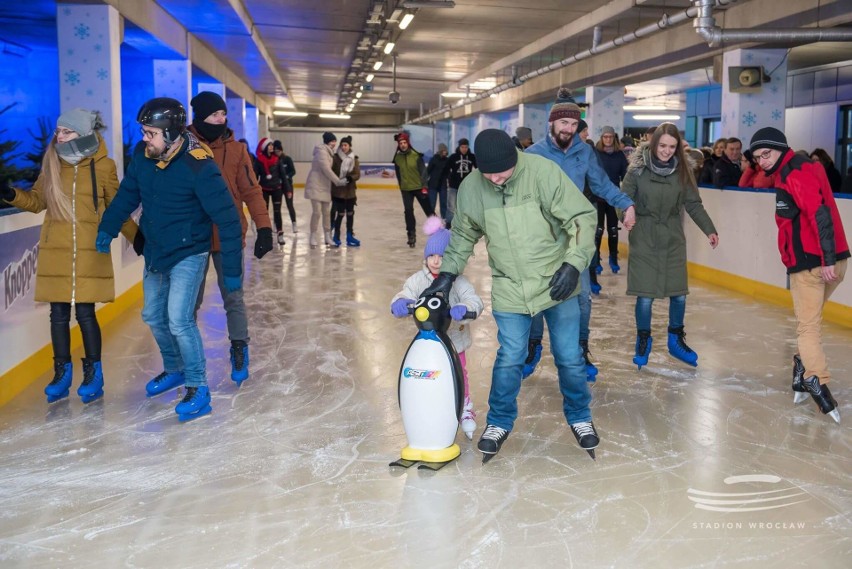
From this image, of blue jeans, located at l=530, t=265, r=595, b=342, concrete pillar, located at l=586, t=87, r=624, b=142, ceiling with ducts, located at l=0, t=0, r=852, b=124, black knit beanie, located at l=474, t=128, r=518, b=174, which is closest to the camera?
black knit beanie, located at l=474, t=128, r=518, b=174

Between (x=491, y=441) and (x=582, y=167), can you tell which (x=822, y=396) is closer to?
(x=582, y=167)

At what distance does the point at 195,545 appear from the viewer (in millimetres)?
2568

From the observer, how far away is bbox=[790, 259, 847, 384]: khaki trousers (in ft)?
12.5

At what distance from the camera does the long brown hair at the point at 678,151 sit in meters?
4.38

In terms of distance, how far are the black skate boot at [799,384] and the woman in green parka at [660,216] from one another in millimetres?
666

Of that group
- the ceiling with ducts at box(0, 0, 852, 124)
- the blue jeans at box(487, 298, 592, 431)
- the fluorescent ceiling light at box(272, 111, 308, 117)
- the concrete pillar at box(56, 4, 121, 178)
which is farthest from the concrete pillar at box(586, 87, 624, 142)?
the fluorescent ceiling light at box(272, 111, 308, 117)

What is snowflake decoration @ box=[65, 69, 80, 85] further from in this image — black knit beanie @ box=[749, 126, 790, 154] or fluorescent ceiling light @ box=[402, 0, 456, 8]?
black knit beanie @ box=[749, 126, 790, 154]

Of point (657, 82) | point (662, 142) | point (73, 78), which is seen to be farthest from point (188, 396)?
point (657, 82)

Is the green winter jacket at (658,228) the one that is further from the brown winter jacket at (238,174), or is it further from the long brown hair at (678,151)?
the brown winter jacket at (238,174)

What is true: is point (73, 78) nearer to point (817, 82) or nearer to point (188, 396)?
point (188, 396)

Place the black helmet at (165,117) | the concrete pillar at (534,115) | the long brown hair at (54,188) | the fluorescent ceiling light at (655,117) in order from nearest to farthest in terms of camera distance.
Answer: the black helmet at (165,117), the long brown hair at (54,188), the concrete pillar at (534,115), the fluorescent ceiling light at (655,117)

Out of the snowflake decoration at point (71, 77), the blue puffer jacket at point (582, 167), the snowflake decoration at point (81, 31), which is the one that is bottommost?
the blue puffer jacket at point (582, 167)

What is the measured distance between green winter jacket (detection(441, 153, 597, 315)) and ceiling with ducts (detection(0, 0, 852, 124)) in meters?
4.96

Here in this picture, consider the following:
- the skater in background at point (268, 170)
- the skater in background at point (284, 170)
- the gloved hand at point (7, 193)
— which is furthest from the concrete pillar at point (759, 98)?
the gloved hand at point (7, 193)
